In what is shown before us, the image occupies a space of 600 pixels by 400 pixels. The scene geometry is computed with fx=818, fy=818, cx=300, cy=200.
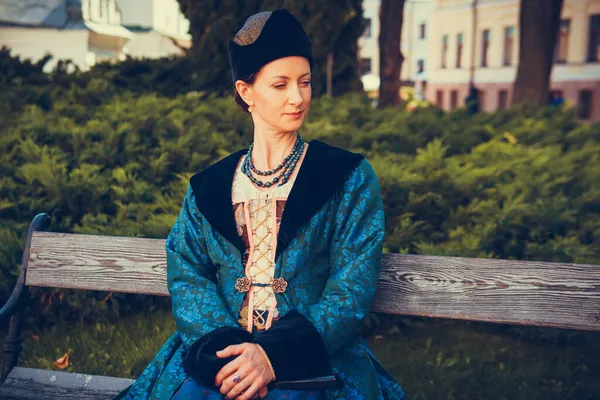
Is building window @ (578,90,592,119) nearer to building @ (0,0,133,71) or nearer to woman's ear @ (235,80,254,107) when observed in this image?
building @ (0,0,133,71)

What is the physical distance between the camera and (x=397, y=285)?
129 inches

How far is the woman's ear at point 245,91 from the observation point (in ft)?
9.65

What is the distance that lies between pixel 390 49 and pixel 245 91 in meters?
13.1

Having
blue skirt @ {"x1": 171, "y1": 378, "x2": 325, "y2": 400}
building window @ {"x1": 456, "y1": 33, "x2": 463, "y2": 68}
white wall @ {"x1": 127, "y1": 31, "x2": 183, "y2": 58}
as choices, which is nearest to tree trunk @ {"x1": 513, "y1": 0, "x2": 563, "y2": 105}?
blue skirt @ {"x1": 171, "y1": 378, "x2": 325, "y2": 400}

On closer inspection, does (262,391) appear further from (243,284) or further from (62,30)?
(62,30)

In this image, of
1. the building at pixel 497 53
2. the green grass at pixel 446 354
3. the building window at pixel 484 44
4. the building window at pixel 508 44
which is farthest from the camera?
the building window at pixel 484 44

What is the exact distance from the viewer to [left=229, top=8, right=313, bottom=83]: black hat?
2803 millimetres

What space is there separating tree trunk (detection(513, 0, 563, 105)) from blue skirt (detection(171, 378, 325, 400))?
474 inches

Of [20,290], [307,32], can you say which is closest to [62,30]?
[307,32]

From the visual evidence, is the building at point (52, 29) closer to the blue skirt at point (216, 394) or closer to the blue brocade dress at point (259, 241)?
the blue brocade dress at point (259, 241)

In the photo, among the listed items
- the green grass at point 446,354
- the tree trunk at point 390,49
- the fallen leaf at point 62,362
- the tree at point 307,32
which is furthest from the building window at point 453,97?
the fallen leaf at point 62,362

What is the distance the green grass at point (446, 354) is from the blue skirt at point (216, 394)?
190 cm

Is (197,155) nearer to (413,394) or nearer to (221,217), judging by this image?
(413,394)

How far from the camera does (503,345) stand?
5.28 m
